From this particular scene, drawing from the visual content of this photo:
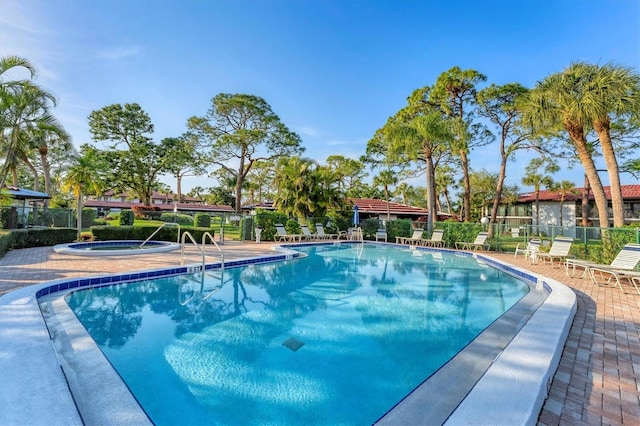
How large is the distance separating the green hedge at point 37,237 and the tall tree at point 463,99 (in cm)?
2202

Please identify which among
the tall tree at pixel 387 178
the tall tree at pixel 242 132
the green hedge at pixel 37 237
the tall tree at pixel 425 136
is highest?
the tall tree at pixel 242 132

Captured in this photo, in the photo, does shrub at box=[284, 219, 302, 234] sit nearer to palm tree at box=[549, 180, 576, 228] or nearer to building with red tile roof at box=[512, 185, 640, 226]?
building with red tile roof at box=[512, 185, 640, 226]

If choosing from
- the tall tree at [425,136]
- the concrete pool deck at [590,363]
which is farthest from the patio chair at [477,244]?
the concrete pool deck at [590,363]

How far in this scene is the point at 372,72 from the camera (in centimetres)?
1698

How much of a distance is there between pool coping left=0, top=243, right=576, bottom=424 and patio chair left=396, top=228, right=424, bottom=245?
551 inches

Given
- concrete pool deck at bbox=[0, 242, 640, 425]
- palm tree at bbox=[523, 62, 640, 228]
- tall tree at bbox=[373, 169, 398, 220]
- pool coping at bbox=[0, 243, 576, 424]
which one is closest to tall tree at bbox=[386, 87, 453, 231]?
palm tree at bbox=[523, 62, 640, 228]

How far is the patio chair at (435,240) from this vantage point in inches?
685

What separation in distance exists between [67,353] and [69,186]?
1580 centimetres

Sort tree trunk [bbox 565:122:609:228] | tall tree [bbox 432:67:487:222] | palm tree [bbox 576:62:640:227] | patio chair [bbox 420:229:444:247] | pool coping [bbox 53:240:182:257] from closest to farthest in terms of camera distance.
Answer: pool coping [bbox 53:240:182:257] → palm tree [bbox 576:62:640:227] → tree trunk [bbox 565:122:609:228] → patio chair [bbox 420:229:444:247] → tall tree [bbox 432:67:487:222]

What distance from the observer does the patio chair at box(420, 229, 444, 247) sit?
17406 mm

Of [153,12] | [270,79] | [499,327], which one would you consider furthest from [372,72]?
[499,327]

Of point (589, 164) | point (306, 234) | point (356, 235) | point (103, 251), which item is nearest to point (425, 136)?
point (356, 235)

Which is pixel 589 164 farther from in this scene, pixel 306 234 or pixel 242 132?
pixel 242 132

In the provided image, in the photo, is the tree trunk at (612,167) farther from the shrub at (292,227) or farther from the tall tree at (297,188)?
the shrub at (292,227)
